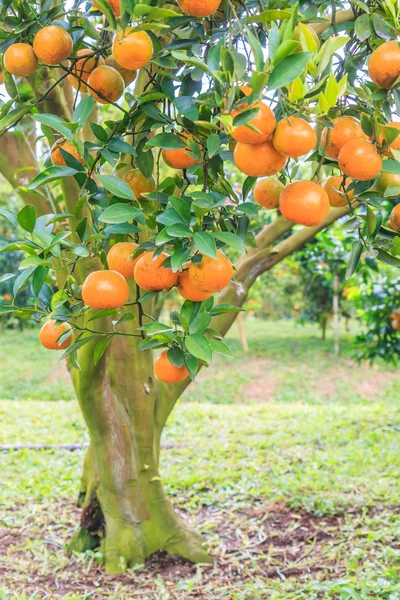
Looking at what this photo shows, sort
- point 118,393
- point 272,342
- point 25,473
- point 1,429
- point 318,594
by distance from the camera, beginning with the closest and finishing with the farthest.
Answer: point 318,594, point 118,393, point 25,473, point 1,429, point 272,342

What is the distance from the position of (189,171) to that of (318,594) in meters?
1.68

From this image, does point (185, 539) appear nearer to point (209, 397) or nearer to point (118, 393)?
point (118, 393)

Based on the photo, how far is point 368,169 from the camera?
1.05m

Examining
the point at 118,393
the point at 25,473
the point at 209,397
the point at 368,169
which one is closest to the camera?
the point at 368,169

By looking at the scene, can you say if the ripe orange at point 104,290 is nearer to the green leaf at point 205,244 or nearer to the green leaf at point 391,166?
the green leaf at point 205,244

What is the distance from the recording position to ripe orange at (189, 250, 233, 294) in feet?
3.47

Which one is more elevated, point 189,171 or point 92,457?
point 189,171

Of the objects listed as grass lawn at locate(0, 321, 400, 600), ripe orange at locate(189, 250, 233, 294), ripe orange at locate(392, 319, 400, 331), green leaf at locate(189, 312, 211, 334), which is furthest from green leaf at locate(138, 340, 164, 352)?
ripe orange at locate(392, 319, 400, 331)

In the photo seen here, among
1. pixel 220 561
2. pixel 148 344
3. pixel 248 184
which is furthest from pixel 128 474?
pixel 248 184

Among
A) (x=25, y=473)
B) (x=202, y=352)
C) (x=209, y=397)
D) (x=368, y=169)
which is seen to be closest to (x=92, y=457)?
(x=25, y=473)

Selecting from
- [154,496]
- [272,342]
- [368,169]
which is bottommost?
[272,342]

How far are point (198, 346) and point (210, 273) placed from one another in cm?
15

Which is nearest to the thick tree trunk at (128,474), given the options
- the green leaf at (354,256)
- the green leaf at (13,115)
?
the green leaf at (13,115)

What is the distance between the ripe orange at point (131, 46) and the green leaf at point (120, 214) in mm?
266
